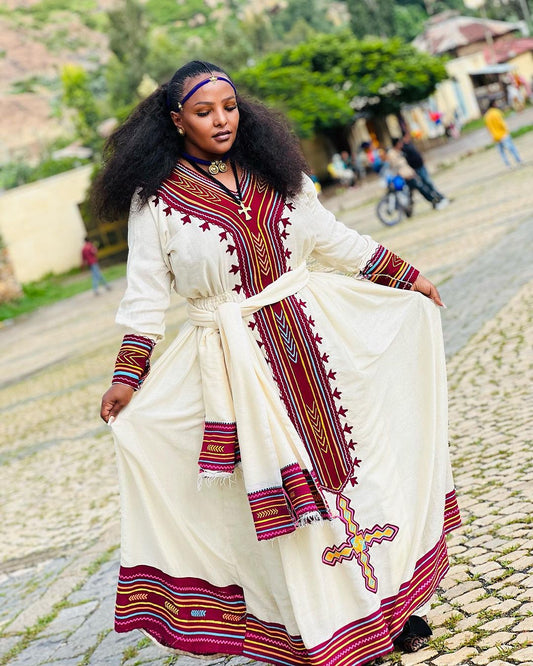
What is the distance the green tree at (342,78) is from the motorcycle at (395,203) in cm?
1845

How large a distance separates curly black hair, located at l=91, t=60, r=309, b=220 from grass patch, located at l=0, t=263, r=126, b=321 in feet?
89.2

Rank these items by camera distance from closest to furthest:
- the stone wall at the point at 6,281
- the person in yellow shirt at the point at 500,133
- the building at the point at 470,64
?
the person in yellow shirt at the point at 500,133 → the stone wall at the point at 6,281 → the building at the point at 470,64

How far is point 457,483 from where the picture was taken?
498cm

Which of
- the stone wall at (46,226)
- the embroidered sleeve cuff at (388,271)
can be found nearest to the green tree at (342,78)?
the stone wall at (46,226)

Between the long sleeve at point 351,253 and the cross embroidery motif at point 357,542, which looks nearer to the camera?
the cross embroidery motif at point 357,542

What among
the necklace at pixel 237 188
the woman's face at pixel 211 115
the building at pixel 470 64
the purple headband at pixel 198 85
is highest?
the purple headband at pixel 198 85

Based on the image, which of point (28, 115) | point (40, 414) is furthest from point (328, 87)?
point (28, 115)

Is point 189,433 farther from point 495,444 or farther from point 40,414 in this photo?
point 40,414

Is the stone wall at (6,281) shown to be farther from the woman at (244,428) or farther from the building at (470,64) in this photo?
the woman at (244,428)

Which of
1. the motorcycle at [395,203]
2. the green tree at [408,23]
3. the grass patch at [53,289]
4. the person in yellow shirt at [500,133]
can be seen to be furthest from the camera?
the green tree at [408,23]

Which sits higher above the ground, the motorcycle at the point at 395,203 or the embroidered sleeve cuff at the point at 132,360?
the embroidered sleeve cuff at the point at 132,360

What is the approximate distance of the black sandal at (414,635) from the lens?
3328 mm

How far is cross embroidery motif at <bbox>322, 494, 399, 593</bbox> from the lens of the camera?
319cm

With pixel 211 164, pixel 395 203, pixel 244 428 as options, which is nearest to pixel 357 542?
pixel 244 428
